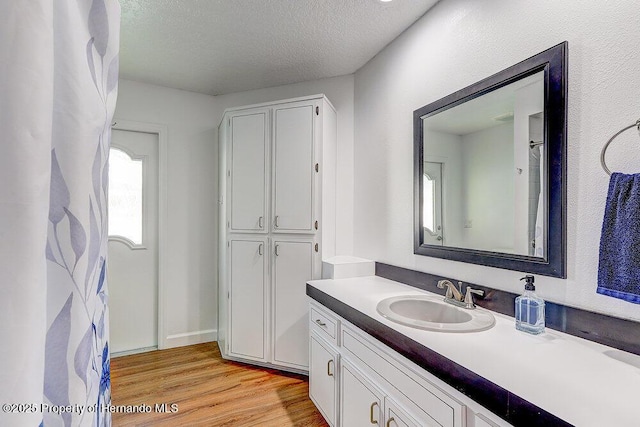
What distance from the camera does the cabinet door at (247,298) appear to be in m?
2.52

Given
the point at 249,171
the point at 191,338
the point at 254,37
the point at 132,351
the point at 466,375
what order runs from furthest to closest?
the point at 191,338
the point at 132,351
the point at 249,171
the point at 254,37
the point at 466,375

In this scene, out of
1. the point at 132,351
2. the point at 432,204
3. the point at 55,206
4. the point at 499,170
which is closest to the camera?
the point at 55,206

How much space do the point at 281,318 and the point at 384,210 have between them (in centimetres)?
115

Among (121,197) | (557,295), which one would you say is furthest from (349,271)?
(121,197)

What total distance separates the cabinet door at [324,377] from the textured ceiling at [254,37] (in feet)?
6.45

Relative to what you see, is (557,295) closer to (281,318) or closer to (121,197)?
(281,318)

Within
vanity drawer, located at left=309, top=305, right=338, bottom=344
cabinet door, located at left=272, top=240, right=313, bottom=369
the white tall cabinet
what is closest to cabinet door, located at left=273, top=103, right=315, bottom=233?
the white tall cabinet

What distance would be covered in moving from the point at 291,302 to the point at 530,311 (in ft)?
5.40

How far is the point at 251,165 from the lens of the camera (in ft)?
8.34

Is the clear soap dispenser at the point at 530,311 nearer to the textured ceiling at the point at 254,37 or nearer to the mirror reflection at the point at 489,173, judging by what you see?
the mirror reflection at the point at 489,173

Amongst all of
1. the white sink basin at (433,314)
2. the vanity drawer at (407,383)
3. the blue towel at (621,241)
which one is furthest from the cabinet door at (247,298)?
the blue towel at (621,241)

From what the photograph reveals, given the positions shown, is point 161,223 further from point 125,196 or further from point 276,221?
point 276,221

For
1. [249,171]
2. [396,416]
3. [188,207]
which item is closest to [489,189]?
[396,416]

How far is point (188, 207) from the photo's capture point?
3.07 meters
